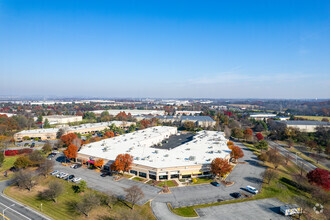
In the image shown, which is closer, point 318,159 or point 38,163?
point 38,163

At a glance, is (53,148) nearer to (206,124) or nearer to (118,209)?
(118,209)

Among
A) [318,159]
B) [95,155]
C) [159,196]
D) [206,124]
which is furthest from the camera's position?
[206,124]

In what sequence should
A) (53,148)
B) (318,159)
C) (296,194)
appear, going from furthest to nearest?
(53,148) < (318,159) < (296,194)

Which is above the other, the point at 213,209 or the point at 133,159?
the point at 133,159

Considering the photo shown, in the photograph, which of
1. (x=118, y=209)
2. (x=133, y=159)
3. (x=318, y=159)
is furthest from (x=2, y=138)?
(x=318, y=159)

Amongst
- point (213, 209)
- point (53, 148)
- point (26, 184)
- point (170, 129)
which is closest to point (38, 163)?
point (26, 184)

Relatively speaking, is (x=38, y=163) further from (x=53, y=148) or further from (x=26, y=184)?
(x=53, y=148)
